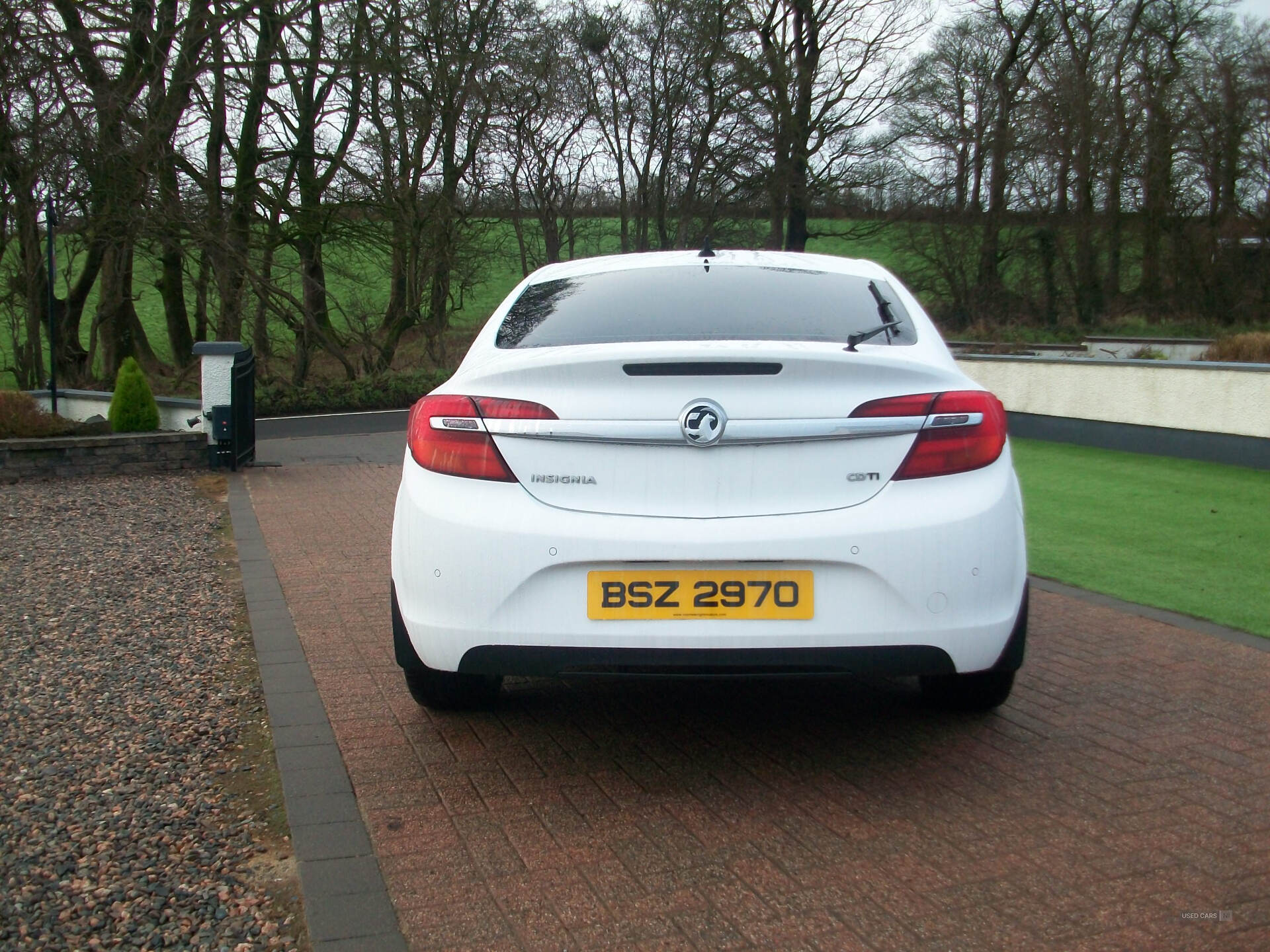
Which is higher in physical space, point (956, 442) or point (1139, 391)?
point (956, 442)

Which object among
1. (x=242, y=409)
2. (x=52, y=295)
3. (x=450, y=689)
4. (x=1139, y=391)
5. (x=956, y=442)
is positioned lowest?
(x=450, y=689)

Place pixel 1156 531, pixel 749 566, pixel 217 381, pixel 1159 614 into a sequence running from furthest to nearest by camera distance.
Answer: pixel 217 381, pixel 1156 531, pixel 1159 614, pixel 749 566

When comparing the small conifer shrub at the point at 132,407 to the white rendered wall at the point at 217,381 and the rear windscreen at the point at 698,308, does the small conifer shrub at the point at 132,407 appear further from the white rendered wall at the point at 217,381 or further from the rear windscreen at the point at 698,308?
the rear windscreen at the point at 698,308

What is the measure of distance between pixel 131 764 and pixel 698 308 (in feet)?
7.67

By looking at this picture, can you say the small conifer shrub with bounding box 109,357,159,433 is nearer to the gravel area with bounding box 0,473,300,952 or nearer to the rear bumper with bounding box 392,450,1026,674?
the gravel area with bounding box 0,473,300,952

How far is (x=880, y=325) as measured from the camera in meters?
3.91

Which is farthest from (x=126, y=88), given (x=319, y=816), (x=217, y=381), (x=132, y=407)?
(x=319, y=816)

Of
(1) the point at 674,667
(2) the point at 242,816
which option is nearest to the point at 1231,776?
(1) the point at 674,667

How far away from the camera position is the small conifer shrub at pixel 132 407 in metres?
12.7

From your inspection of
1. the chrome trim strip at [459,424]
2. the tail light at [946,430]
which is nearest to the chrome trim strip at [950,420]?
the tail light at [946,430]

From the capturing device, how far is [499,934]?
9.00 feet

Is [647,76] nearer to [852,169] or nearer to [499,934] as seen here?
[852,169]

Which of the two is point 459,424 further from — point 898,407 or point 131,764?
point 131,764

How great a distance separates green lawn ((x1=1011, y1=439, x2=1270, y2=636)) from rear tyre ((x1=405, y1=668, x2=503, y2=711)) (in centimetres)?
356
